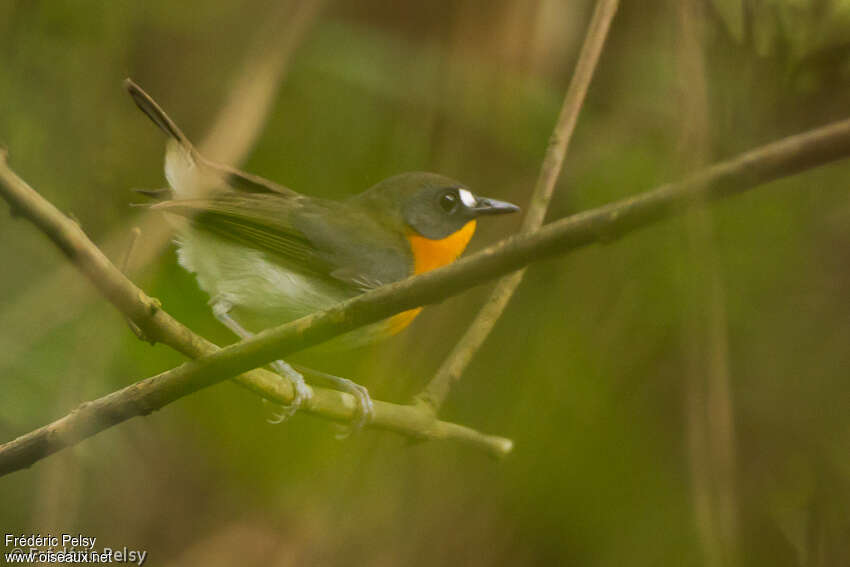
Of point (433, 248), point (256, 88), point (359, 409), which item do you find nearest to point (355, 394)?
point (359, 409)

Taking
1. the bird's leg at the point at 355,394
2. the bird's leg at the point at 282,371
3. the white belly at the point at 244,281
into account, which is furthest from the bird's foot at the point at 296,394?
the white belly at the point at 244,281

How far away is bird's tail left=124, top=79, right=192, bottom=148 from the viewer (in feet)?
6.23

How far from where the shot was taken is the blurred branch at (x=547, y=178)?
A: 6.88 ft

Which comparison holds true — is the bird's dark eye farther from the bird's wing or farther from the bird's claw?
the bird's claw

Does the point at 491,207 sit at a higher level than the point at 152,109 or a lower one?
higher

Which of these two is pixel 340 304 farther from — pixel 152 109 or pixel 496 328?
pixel 496 328

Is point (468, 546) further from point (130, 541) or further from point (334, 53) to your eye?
point (334, 53)

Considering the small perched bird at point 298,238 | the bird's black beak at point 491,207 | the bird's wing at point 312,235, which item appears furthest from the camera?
the bird's black beak at point 491,207

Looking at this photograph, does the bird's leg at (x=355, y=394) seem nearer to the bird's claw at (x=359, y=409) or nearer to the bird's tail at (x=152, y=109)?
the bird's claw at (x=359, y=409)

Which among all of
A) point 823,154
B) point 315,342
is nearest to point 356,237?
point 315,342

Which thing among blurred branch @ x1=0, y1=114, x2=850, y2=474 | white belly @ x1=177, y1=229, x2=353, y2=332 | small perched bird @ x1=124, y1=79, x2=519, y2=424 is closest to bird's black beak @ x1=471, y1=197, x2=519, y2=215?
small perched bird @ x1=124, y1=79, x2=519, y2=424

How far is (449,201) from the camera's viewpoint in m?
2.86

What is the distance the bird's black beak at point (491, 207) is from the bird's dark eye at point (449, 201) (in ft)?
0.23

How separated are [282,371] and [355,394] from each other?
224 mm
